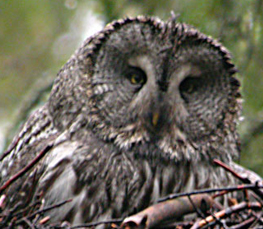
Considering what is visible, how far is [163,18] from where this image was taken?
14.4 ft

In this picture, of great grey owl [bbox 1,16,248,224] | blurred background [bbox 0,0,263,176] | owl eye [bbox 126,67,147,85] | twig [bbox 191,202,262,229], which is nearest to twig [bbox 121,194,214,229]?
twig [bbox 191,202,262,229]

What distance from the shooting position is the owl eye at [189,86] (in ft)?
11.2

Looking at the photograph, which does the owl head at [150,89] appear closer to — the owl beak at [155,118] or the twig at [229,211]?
the owl beak at [155,118]

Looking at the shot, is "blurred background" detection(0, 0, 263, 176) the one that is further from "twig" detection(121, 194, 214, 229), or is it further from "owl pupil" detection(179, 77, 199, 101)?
"twig" detection(121, 194, 214, 229)

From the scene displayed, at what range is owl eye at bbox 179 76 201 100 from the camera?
11.2 ft

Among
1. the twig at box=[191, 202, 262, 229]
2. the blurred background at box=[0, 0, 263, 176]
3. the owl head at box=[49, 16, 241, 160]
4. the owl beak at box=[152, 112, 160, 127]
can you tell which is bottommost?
the twig at box=[191, 202, 262, 229]

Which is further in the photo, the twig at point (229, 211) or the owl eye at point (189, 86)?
the owl eye at point (189, 86)

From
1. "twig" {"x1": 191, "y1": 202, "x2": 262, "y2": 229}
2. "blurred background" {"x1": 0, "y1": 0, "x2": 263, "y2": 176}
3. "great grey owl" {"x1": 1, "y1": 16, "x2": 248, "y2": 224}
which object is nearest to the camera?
"twig" {"x1": 191, "y1": 202, "x2": 262, "y2": 229}

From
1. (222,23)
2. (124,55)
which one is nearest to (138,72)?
(124,55)

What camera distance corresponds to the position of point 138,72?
11.0ft

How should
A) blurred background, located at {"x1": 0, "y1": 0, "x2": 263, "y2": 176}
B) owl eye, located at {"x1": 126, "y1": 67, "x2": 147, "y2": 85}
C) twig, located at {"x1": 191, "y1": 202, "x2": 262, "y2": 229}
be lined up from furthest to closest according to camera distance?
1. blurred background, located at {"x1": 0, "y1": 0, "x2": 263, "y2": 176}
2. owl eye, located at {"x1": 126, "y1": 67, "x2": 147, "y2": 85}
3. twig, located at {"x1": 191, "y1": 202, "x2": 262, "y2": 229}

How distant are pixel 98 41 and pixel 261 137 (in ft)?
4.18

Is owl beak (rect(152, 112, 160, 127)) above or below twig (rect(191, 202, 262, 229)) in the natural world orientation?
above

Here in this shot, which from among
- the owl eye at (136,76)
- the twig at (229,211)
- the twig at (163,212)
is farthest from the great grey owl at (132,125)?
the twig at (229,211)
